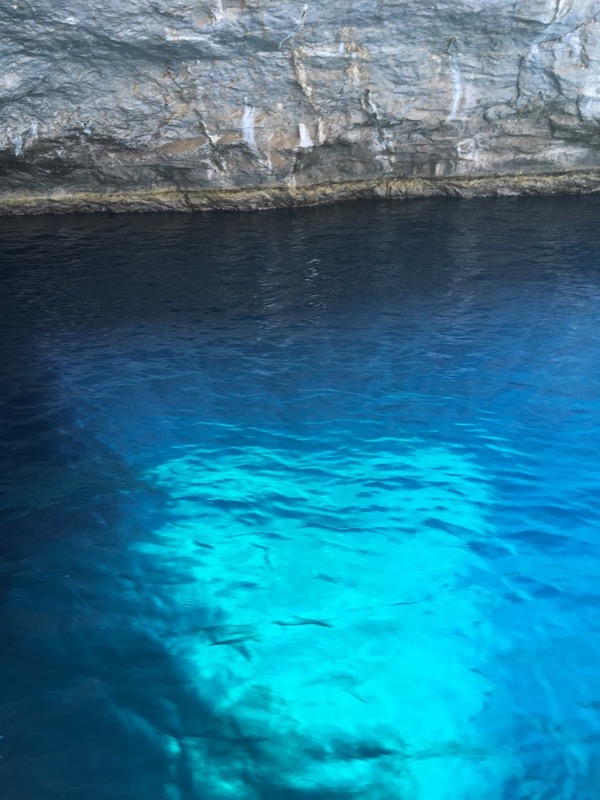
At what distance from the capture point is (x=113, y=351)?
8.72 m

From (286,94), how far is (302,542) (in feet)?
34.8

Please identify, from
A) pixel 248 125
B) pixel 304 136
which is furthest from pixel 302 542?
pixel 304 136

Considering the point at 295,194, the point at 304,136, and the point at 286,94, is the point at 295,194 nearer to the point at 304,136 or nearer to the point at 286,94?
the point at 304,136

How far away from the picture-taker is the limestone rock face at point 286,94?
1216cm

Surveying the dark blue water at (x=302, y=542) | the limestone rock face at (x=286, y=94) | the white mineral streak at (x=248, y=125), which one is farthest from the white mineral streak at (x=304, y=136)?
the dark blue water at (x=302, y=542)

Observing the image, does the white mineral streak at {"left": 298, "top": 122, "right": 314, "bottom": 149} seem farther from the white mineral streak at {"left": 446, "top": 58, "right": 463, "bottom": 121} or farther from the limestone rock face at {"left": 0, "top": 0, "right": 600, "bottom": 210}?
the white mineral streak at {"left": 446, "top": 58, "right": 463, "bottom": 121}

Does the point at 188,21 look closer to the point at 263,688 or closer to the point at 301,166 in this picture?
the point at 301,166

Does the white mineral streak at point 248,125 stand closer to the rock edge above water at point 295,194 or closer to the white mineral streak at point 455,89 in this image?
the rock edge above water at point 295,194

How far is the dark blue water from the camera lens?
387 centimetres

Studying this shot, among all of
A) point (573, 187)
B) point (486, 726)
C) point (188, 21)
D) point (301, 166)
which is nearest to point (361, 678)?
point (486, 726)

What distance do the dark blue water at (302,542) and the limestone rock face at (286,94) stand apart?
467cm

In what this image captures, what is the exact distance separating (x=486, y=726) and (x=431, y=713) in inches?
12.0

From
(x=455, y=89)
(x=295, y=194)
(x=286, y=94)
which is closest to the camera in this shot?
(x=286, y=94)

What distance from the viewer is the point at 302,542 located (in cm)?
550
